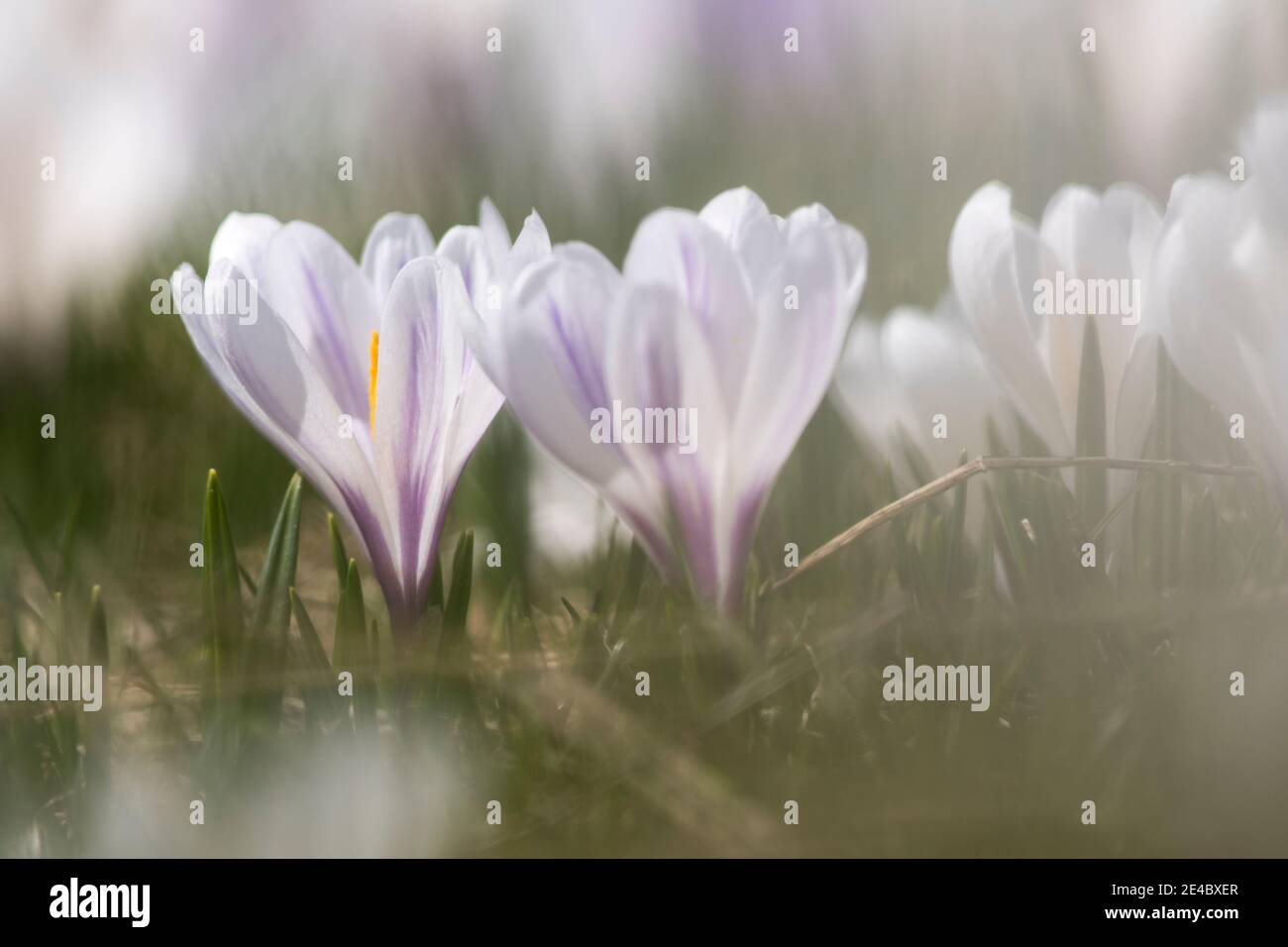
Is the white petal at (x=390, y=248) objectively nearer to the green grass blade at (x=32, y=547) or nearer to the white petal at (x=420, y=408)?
the white petal at (x=420, y=408)

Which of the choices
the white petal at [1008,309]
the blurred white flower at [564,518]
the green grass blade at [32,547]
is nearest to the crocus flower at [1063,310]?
the white petal at [1008,309]

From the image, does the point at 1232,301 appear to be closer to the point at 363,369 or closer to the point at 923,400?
the point at 923,400

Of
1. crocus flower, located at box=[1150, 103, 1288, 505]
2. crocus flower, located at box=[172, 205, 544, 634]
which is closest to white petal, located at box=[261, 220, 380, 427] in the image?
crocus flower, located at box=[172, 205, 544, 634]

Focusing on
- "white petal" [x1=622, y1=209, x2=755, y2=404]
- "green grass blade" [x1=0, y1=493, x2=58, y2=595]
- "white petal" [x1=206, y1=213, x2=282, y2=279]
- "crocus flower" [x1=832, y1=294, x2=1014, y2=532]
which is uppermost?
"white petal" [x1=206, y1=213, x2=282, y2=279]

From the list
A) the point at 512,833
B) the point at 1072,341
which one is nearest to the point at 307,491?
the point at 512,833

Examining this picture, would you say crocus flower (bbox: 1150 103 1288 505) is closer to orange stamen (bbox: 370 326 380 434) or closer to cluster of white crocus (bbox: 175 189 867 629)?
cluster of white crocus (bbox: 175 189 867 629)

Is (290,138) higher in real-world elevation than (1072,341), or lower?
higher

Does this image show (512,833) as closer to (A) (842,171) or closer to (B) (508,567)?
(B) (508,567)

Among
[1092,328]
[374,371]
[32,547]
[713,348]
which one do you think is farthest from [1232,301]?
[32,547]
